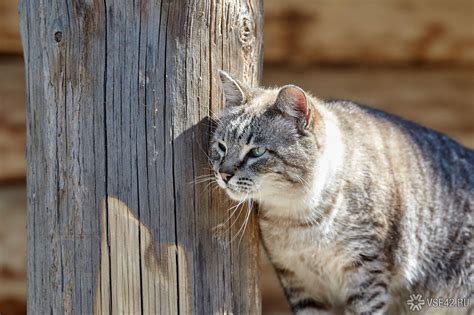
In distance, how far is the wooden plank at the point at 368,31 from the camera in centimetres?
575

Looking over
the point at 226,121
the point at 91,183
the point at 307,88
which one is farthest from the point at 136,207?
the point at 307,88

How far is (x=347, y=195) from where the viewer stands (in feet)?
12.9

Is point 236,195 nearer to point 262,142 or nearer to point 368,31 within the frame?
point 262,142

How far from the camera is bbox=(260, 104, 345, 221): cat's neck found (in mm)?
3781

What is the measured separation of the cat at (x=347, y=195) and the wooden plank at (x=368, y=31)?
1.37 metres

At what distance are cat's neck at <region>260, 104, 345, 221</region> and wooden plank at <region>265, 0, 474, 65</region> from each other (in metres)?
1.90

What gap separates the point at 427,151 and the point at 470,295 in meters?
0.76

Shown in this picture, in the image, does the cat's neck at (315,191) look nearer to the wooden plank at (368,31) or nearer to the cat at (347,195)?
the cat at (347,195)

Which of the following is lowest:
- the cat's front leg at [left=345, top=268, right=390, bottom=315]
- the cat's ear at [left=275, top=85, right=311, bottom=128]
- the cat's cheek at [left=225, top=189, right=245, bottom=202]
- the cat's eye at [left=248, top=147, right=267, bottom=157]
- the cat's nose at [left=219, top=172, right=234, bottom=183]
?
the cat's front leg at [left=345, top=268, right=390, bottom=315]

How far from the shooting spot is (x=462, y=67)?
6078mm

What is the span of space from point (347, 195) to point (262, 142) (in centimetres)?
54

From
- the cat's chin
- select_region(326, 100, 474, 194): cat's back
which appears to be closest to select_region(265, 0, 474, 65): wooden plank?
select_region(326, 100, 474, 194): cat's back

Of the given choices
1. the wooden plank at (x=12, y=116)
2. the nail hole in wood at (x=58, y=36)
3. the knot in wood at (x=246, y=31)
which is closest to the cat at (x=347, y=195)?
the knot in wood at (x=246, y=31)

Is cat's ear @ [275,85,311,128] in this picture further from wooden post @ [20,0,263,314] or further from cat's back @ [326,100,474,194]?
cat's back @ [326,100,474,194]
